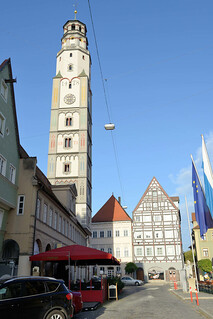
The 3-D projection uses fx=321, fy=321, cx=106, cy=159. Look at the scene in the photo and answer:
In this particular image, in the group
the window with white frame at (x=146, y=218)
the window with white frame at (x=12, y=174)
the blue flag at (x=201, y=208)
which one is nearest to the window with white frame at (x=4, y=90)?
the window with white frame at (x=12, y=174)

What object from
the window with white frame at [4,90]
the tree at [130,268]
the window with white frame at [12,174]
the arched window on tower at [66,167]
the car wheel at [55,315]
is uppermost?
the arched window on tower at [66,167]

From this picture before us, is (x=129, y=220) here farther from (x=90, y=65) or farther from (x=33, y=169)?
(x=33, y=169)

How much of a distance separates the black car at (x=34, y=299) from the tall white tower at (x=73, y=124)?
131 feet

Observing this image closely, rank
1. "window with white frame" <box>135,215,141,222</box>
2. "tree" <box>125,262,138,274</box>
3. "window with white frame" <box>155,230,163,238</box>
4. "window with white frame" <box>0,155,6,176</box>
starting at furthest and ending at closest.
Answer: "window with white frame" <box>135,215,141,222</box> → "window with white frame" <box>155,230,163,238</box> → "tree" <box>125,262,138,274</box> → "window with white frame" <box>0,155,6,176</box>

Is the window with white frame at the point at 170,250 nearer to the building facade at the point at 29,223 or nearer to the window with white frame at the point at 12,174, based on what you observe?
the building facade at the point at 29,223

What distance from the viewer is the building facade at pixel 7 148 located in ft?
68.1

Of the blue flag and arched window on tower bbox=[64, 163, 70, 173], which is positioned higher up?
arched window on tower bbox=[64, 163, 70, 173]

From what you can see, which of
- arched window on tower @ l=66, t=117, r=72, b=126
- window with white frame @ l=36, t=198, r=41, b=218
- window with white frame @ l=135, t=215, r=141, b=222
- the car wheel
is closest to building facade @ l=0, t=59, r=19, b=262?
window with white frame @ l=36, t=198, r=41, b=218

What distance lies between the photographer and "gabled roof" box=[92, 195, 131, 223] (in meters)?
66.3

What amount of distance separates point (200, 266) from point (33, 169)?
143ft

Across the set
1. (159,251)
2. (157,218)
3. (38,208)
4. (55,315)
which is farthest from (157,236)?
(55,315)

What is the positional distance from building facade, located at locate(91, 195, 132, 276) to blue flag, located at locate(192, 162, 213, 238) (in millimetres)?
37641

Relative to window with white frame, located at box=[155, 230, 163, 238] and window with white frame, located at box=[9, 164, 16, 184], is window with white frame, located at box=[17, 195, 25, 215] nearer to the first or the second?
window with white frame, located at box=[9, 164, 16, 184]

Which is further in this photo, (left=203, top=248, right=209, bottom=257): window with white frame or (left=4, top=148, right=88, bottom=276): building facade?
(left=203, top=248, right=209, bottom=257): window with white frame
